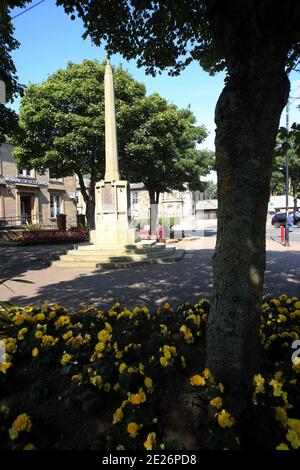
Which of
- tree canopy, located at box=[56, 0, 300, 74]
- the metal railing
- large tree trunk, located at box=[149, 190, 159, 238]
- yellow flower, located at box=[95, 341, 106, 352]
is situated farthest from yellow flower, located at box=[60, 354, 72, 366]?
the metal railing

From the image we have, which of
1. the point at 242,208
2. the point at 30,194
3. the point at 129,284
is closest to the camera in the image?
the point at 242,208

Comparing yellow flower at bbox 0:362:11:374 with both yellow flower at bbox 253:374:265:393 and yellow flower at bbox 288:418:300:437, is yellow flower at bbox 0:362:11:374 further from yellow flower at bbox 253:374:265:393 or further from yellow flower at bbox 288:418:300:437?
yellow flower at bbox 288:418:300:437

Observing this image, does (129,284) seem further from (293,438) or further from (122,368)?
(293,438)

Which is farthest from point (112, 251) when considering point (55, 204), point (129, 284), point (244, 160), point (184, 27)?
point (55, 204)

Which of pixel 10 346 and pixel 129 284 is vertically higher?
pixel 10 346

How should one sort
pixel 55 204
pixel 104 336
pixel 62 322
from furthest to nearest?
pixel 55 204 → pixel 62 322 → pixel 104 336

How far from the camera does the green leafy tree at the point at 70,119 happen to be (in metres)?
19.8

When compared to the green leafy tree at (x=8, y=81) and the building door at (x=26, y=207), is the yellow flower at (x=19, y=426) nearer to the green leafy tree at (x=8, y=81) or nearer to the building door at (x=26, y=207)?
the green leafy tree at (x=8, y=81)

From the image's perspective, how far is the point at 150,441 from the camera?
177cm

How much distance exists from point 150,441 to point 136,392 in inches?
19.2

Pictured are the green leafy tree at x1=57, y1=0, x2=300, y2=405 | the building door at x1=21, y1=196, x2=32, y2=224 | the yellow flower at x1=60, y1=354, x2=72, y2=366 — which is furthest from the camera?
the building door at x1=21, y1=196, x2=32, y2=224

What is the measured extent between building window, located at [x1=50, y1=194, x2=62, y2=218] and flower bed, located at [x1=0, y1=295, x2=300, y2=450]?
1221 inches

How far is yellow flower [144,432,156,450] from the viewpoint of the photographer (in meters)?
1.75
